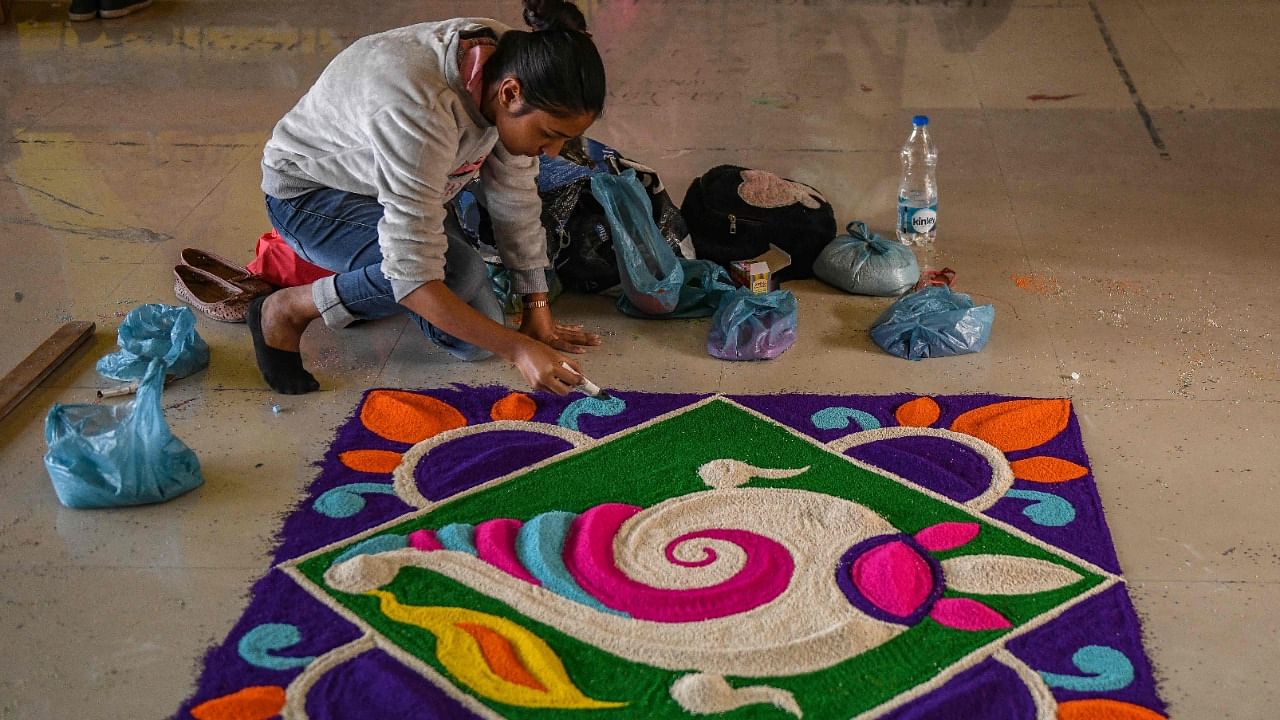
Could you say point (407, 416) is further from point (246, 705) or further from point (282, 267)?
point (246, 705)

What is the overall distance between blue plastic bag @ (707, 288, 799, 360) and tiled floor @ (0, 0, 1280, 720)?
0.12ft

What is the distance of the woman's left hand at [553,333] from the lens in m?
2.76

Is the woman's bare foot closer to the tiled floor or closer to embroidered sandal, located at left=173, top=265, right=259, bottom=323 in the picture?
the tiled floor

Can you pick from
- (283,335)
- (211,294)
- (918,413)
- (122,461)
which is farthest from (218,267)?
(918,413)

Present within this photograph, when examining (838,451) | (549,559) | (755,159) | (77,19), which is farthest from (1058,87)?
(77,19)

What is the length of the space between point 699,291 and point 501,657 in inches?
50.3

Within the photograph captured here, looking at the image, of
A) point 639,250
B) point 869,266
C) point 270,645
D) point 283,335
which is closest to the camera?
point 270,645

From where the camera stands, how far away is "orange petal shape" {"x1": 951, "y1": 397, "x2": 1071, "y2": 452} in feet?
8.02

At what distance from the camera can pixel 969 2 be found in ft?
17.8

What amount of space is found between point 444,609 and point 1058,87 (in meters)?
3.31

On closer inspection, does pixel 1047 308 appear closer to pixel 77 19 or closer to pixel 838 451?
pixel 838 451

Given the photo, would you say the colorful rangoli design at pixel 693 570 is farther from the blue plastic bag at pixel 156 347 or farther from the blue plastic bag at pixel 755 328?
the blue plastic bag at pixel 156 347

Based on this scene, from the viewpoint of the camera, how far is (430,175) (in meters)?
2.30

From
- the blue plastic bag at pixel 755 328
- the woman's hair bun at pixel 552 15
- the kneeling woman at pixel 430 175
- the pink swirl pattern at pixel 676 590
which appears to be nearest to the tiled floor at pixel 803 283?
the blue plastic bag at pixel 755 328
